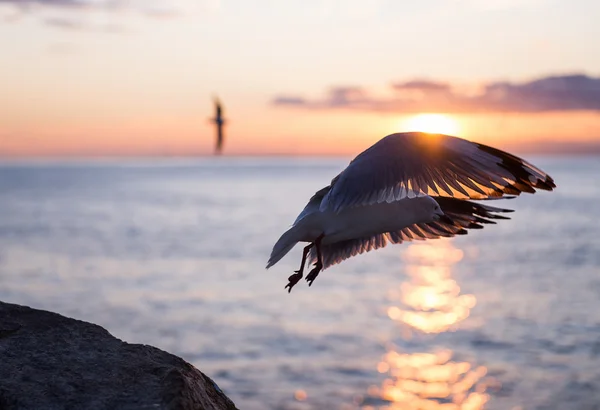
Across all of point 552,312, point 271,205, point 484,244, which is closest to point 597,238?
point 484,244

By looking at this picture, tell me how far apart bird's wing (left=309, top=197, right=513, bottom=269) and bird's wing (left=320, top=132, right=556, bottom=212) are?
0.84 metres

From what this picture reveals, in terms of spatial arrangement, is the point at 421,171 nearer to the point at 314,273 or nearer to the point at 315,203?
the point at 315,203

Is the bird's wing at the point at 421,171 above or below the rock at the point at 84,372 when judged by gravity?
above

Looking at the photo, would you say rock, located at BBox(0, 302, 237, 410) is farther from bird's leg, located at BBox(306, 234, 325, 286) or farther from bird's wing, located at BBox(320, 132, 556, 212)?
bird's wing, located at BBox(320, 132, 556, 212)

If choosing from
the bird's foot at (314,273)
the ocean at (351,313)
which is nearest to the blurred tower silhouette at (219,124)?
the ocean at (351,313)

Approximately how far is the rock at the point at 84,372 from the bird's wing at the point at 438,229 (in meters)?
1.94

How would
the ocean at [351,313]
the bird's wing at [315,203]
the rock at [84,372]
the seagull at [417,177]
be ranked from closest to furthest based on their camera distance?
the rock at [84,372] → the seagull at [417,177] → the bird's wing at [315,203] → the ocean at [351,313]

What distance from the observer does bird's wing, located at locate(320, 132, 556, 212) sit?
5633 mm

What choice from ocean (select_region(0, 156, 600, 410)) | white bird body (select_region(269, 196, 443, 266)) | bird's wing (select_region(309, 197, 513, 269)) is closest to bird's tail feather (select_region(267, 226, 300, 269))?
white bird body (select_region(269, 196, 443, 266))

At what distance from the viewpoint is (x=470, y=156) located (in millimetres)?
5680

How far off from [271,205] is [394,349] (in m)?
58.9

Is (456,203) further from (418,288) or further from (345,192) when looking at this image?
(418,288)

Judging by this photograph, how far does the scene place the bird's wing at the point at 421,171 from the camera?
18.5ft

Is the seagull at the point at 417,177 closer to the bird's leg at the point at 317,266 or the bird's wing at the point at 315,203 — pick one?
the bird's wing at the point at 315,203
